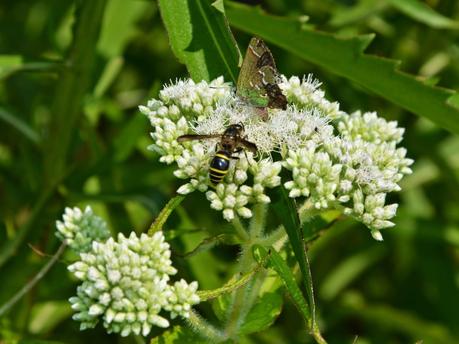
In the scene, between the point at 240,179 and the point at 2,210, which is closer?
the point at 240,179

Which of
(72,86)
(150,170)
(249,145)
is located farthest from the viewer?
(150,170)

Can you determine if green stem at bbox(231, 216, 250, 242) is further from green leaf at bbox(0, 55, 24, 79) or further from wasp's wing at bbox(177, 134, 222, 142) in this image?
green leaf at bbox(0, 55, 24, 79)

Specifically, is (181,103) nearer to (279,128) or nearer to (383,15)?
(279,128)

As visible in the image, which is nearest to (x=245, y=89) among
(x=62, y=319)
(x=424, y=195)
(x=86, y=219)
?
(x=86, y=219)

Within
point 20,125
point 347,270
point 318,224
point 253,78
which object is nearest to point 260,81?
point 253,78

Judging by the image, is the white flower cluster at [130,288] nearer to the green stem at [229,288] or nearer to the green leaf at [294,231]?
the green stem at [229,288]

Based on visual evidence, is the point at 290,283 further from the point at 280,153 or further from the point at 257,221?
the point at 280,153

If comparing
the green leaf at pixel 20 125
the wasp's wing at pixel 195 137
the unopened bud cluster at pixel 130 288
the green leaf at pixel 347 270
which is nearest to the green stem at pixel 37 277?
the unopened bud cluster at pixel 130 288
